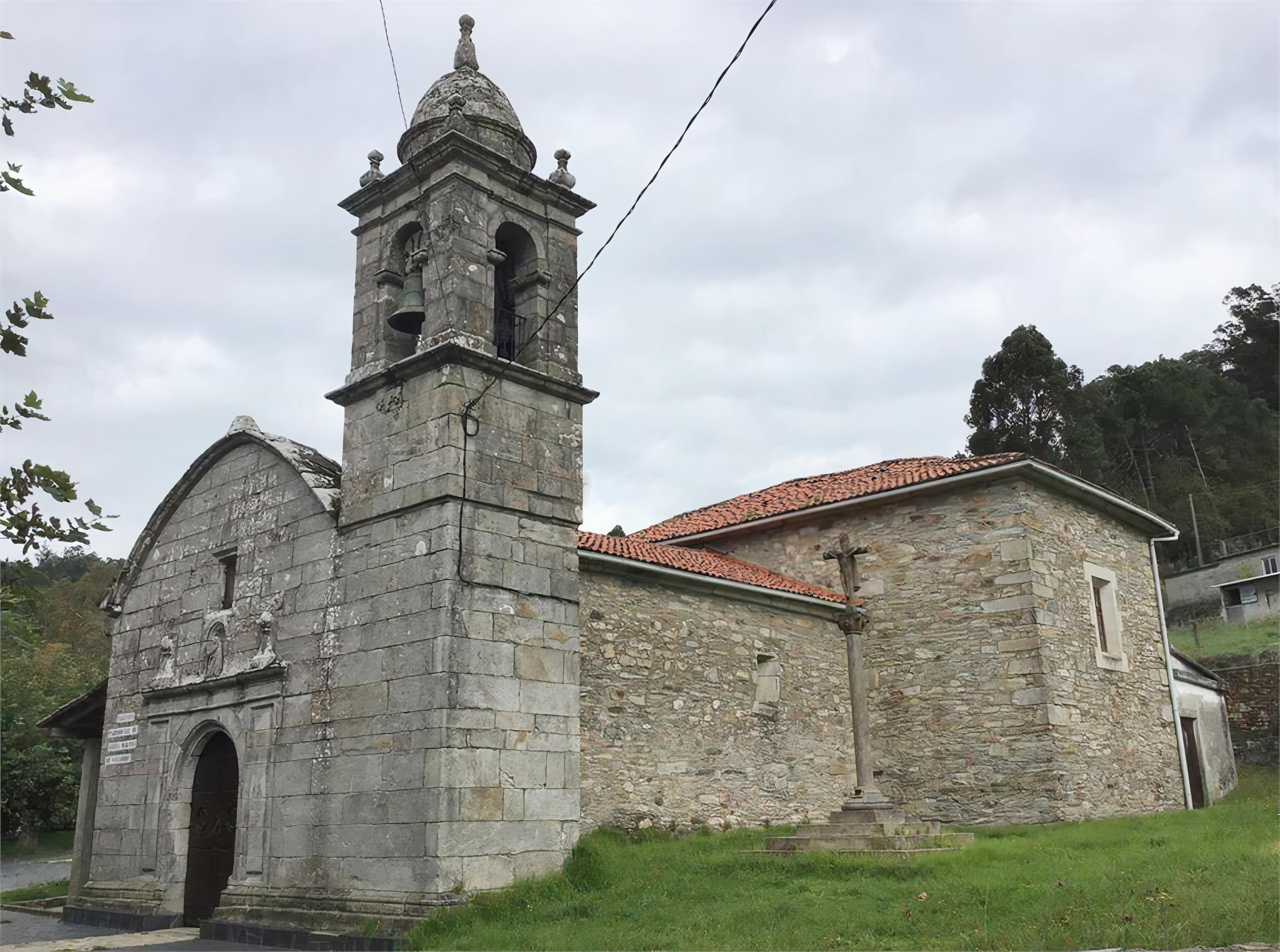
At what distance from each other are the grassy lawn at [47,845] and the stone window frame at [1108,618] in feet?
76.9

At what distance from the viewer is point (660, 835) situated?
36.7 feet

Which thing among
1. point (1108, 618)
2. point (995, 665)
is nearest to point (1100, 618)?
point (1108, 618)

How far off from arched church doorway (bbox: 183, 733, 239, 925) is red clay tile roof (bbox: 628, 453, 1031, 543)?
679 centimetres

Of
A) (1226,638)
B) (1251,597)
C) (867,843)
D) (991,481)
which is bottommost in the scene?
(867,843)

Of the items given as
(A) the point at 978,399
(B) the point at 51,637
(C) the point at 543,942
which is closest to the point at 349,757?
(C) the point at 543,942

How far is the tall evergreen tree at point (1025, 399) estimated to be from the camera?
3925cm

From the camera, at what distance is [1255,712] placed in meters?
24.4

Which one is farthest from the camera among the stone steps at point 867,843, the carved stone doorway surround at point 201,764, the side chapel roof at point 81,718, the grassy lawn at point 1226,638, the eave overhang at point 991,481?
the grassy lawn at point 1226,638

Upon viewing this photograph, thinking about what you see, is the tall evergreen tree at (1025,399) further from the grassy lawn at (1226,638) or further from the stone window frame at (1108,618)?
the stone window frame at (1108,618)

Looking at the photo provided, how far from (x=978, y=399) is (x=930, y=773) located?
1131 inches

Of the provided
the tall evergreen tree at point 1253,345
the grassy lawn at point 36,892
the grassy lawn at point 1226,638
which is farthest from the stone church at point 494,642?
the tall evergreen tree at point 1253,345

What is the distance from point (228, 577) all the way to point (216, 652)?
982 mm

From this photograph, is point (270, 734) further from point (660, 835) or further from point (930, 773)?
point (930, 773)

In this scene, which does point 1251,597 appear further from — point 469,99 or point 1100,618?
point 469,99
